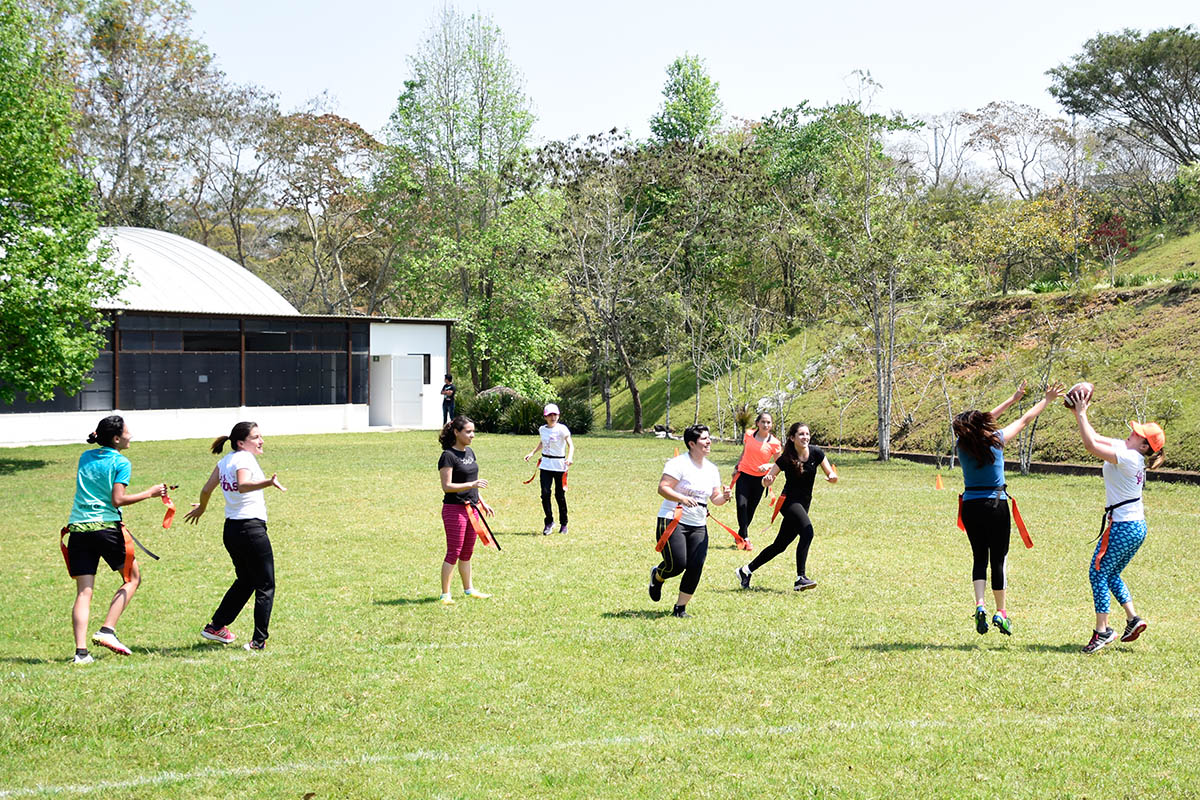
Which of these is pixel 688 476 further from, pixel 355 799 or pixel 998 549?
pixel 355 799

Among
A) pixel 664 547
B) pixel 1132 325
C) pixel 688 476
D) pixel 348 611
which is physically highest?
pixel 1132 325

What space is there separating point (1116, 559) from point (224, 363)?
3403 cm

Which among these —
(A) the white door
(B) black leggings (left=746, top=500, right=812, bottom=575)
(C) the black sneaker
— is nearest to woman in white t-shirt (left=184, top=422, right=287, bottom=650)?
(C) the black sneaker

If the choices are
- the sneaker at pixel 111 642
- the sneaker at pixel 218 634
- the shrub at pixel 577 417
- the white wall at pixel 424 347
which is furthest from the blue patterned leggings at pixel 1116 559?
the white wall at pixel 424 347

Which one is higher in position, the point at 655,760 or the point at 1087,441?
the point at 1087,441

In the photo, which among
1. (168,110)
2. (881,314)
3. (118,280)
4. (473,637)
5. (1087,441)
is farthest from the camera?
(168,110)

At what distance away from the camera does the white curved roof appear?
125ft

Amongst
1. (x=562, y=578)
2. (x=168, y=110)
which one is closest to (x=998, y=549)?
(x=562, y=578)

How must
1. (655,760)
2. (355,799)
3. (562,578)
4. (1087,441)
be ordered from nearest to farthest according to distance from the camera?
(355,799)
(655,760)
(1087,441)
(562,578)

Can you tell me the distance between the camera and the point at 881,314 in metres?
29.1

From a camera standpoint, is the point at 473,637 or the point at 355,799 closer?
the point at 355,799

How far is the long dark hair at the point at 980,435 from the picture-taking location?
837 cm

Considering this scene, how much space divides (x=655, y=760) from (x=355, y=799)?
1.56 metres

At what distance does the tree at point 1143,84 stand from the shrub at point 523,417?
30.2m
